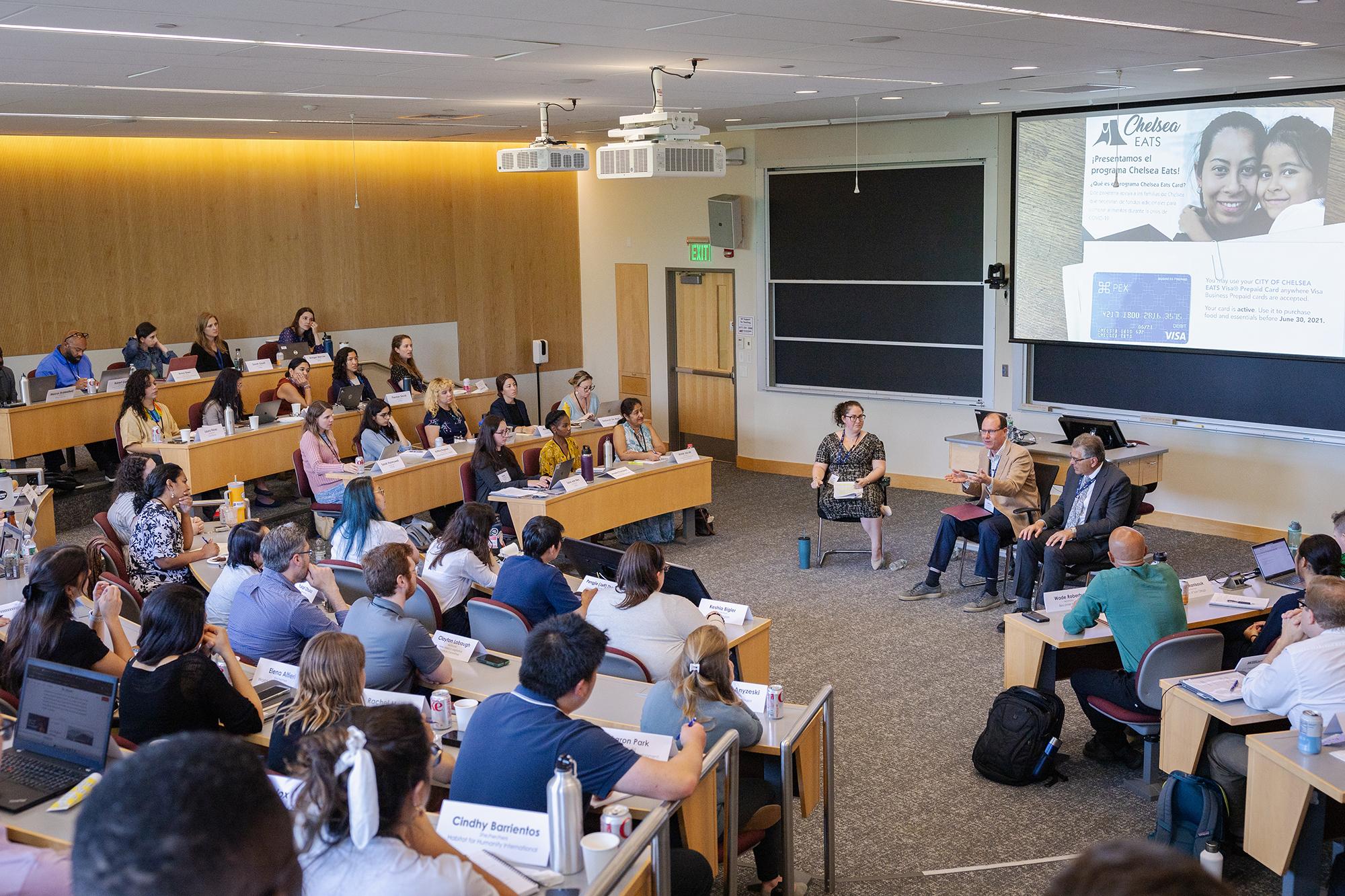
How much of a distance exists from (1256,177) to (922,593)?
394cm

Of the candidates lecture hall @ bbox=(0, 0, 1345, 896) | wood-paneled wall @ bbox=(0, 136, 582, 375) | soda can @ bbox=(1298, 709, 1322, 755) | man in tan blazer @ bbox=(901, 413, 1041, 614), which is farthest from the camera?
wood-paneled wall @ bbox=(0, 136, 582, 375)

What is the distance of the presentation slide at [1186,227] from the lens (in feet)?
26.8

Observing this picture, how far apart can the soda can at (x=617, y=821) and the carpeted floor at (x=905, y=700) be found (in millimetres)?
1547

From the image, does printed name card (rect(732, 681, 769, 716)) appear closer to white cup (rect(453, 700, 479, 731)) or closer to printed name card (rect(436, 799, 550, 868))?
white cup (rect(453, 700, 479, 731))

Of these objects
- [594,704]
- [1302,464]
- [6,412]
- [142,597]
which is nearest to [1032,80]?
[1302,464]

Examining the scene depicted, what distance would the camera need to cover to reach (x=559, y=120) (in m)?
9.40

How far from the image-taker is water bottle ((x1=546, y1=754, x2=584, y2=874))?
280 centimetres

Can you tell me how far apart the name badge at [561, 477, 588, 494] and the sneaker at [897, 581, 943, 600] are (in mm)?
2354

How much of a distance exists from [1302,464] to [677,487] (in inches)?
185

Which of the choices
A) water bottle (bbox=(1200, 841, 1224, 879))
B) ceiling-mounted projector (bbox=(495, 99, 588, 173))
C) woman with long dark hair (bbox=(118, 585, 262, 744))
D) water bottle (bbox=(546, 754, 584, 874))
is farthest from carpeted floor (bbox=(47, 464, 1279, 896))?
ceiling-mounted projector (bbox=(495, 99, 588, 173))

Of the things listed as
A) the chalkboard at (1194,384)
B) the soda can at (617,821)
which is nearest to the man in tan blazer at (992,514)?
the chalkboard at (1194,384)

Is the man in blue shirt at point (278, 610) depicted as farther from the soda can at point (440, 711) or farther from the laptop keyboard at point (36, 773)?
the laptop keyboard at point (36, 773)

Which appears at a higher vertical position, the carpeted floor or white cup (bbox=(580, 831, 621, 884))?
white cup (bbox=(580, 831, 621, 884))

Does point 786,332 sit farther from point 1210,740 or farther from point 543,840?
point 543,840
